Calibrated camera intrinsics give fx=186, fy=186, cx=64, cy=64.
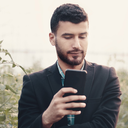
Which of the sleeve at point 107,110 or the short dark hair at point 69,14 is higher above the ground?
the short dark hair at point 69,14

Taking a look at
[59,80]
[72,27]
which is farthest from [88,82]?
[72,27]

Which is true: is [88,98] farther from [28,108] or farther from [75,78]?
[28,108]

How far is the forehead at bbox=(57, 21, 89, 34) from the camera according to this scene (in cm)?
132

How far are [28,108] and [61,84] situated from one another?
309 mm

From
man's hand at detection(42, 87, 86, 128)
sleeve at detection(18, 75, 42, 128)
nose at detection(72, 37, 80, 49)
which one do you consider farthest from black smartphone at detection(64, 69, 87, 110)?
sleeve at detection(18, 75, 42, 128)

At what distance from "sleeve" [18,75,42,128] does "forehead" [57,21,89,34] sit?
19.5 inches

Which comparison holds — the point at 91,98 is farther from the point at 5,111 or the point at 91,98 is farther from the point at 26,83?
the point at 5,111

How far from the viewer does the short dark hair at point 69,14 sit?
1.34 meters

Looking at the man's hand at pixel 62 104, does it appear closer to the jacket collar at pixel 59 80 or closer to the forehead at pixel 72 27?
the jacket collar at pixel 59 80

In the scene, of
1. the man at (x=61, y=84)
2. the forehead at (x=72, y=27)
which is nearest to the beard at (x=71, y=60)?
the man at (x=61, y=84)

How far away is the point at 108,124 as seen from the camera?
4.29ft

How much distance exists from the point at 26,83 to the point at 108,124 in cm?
69

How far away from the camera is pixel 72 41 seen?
1327 mm

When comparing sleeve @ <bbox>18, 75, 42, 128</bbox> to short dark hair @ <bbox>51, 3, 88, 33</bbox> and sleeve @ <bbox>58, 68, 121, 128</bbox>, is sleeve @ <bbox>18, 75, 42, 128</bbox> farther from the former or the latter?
short dark hair @ <bbox>51, 3, 88, 33</bbox>
